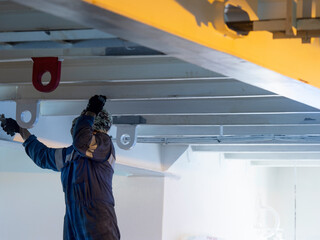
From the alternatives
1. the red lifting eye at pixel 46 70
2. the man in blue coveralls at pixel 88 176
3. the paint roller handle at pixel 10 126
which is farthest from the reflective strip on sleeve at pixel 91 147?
the paint roller handle at pixel 10 126

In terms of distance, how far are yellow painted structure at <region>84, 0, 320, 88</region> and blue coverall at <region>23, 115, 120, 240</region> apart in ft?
4.13

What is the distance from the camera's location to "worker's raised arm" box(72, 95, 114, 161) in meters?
3.13

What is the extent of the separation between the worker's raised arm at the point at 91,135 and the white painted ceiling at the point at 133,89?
247 mm

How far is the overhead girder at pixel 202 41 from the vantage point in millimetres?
1584

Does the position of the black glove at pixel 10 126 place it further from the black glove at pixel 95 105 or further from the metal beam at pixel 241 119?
the metal beam at pixel 241 119

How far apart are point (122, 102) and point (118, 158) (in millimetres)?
1126

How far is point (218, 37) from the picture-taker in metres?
1.92

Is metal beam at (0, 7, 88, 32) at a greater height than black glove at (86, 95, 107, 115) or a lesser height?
greater

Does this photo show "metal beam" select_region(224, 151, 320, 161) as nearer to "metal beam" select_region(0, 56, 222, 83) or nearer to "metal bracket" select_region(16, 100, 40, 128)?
"metal beam" select_region(0, 56, 222, 83)

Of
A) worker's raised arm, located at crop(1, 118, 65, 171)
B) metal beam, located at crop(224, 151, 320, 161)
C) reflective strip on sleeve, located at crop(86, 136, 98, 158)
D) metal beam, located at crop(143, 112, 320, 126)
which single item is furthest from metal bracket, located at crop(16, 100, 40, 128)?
metal beam, located at crop(224, 151, 320, 161)

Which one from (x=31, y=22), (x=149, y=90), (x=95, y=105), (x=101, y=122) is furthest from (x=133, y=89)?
(x=31, y=22)

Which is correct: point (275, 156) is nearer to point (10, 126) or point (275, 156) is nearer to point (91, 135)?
point (10, 126)

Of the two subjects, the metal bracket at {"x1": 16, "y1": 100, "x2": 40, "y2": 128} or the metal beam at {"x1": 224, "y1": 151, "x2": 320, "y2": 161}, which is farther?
the metal beam at {"x1": 224, "y1": 151, "x2": 320, "y2": 161}

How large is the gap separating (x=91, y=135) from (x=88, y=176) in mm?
236
